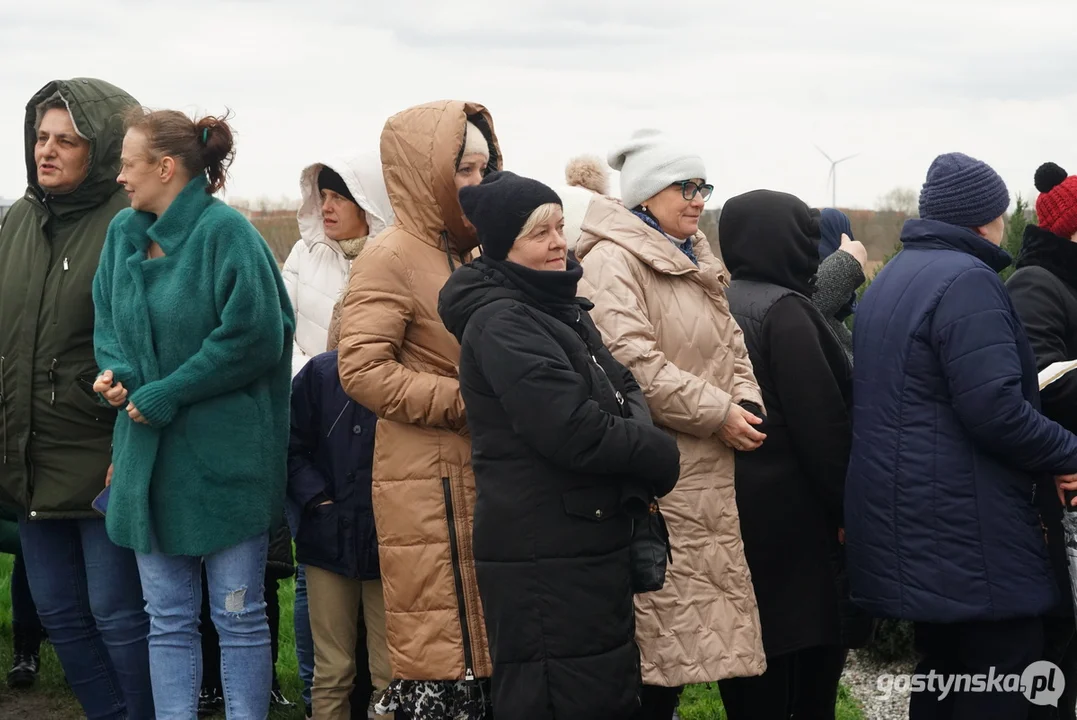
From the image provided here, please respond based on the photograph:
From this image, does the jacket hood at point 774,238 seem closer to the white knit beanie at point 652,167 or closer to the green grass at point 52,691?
the white knit beanie at point 652,167

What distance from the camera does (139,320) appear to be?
14.1 feet

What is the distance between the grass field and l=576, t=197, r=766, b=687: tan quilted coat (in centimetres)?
133

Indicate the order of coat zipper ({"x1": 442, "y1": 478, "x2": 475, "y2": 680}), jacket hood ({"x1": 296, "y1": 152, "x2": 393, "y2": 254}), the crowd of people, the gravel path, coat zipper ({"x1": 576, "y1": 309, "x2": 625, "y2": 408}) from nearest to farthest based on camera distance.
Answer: the crowd of people < coat zipper ({"x1": 576, "y1": 309, "x2": 625, "y2": 408}) < coat zipper ({"x1": 442, "y1": 478, "x2": 475, "y2": 680}) < jacket hood ({"x1": 296, "y1": 152, "x2": 393, "y2": 254}) < the gravel path

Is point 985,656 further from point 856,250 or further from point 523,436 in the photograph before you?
point 856,250

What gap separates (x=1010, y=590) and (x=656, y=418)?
116cm

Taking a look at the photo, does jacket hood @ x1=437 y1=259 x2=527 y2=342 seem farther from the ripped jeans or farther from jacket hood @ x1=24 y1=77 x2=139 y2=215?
jacket hood @ x1=24 y1=77 x2=139 y2=215

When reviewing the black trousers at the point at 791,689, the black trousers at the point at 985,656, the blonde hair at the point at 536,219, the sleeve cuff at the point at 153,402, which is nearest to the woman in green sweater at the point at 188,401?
the sleeve cuff at the point at 153,402

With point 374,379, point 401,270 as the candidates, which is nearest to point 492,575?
point 374,379

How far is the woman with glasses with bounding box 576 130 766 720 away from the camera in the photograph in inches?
163

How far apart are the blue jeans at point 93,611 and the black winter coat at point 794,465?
206 cm

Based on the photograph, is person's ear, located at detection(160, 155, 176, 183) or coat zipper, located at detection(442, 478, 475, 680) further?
person's ear, located at detection(160, 155, 176, 183)

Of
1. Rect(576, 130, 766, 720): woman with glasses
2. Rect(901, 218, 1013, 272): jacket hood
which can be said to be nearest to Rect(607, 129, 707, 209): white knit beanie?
Rect(576, 130, 766, 720): woman with glasses

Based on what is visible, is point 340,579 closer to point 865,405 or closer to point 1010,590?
point 865,405

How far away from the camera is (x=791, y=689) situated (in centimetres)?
482
